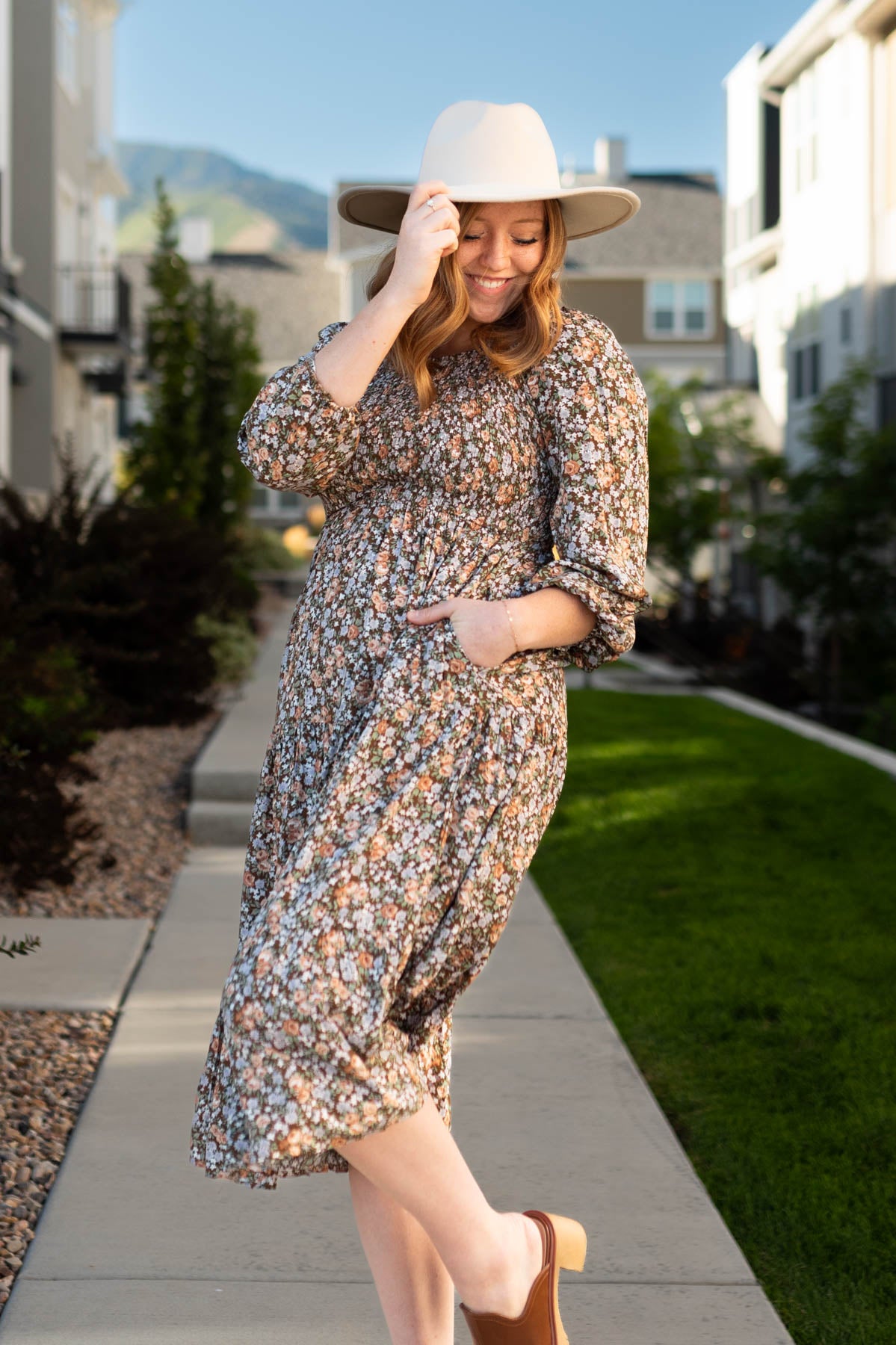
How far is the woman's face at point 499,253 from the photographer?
2365mm

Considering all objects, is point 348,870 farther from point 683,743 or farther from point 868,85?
point 868,85

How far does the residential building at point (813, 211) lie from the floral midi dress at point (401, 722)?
704 inches

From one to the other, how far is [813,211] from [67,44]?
1178cm

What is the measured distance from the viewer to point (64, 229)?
74.1ft

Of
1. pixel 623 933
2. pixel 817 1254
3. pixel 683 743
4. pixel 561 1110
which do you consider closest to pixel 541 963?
pixel 623 933

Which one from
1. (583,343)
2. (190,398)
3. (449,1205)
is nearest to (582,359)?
(583,343)

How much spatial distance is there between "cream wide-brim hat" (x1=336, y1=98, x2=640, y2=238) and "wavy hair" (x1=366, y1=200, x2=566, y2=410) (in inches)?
1.7

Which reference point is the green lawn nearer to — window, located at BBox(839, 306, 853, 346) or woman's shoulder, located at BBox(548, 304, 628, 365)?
woman's shoulder, located at BBox(548, 304, 628, 365)

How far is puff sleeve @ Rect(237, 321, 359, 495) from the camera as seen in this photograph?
2.27 m

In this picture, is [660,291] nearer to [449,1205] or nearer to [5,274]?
[5,274]

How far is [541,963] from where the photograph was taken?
5.14 metres

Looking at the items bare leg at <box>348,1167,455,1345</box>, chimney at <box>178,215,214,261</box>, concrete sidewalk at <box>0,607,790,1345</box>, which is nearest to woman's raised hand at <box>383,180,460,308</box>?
bare leg at <box>348,1167,455,1345</box>

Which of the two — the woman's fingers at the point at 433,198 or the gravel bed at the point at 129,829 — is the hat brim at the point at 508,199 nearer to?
the woman's fingers at the point at 433,198

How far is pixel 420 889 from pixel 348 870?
4.4 inches
